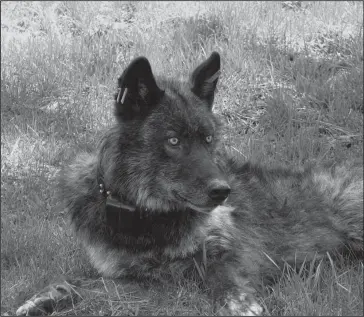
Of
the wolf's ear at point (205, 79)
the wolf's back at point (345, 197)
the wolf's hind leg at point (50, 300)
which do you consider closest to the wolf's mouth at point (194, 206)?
the wolf's ear at point (205, 79)

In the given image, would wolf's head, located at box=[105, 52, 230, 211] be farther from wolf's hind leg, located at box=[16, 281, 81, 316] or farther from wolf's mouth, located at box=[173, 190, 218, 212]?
wolf's hind leg, located at box=[16, 281, 81, 316]

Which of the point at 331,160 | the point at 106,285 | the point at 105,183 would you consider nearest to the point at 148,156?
the point at 105,183

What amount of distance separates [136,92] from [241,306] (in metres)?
1.61

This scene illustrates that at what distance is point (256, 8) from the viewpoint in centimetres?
860

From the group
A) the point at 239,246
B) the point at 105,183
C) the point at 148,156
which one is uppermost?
the point at 148,156

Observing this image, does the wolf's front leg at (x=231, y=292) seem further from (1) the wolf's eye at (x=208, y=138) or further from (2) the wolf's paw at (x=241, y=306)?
(1) the wolf's eye at (x=208, y=138)

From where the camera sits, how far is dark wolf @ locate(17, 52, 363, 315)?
409 cm

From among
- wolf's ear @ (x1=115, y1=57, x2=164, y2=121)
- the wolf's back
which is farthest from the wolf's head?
the wolf's back

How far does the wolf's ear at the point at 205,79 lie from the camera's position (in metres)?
4.51

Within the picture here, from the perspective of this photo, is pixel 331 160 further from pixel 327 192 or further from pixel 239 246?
pixel 239 246

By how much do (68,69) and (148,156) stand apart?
12.4 feet

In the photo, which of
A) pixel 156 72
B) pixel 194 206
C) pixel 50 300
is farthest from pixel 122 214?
pixel 156 72

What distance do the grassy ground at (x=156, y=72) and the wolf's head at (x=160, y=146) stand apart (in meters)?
0.78

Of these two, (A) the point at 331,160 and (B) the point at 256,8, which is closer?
(A) the point at 331,160
